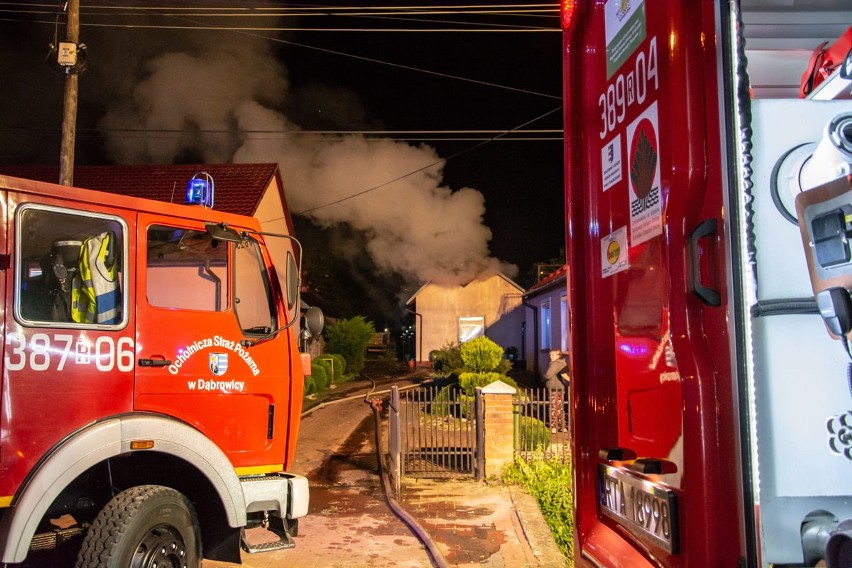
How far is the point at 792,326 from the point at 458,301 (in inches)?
1084

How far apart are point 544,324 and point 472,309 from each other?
8521mm

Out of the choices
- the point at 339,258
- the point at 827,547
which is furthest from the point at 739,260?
the point at 339,258

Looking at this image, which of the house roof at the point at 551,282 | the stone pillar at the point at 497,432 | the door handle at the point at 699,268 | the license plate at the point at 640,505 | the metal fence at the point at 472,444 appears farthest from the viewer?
the house roof at the point at 551,282

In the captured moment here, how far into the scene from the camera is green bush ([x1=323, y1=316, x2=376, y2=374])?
88.4ft

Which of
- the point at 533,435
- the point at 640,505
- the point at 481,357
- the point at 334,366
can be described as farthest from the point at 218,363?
the point at 334,366

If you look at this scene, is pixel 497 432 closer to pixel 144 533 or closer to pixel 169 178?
pixel 144 533

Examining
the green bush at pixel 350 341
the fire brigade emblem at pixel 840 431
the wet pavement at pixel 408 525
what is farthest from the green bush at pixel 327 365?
the fire brigade emblem at pixel 840 431

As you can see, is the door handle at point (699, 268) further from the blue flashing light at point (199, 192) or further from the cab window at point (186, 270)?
the blue flashing light at point (199, 192)

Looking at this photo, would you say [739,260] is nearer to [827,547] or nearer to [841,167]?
[841,167]

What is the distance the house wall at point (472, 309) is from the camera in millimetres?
28234

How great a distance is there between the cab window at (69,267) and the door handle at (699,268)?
2.90 m

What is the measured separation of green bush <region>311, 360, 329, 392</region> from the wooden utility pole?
11.2 m

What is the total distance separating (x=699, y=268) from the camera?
1.88 meters

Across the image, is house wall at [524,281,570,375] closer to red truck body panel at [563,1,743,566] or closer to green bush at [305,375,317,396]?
green bush at [305,375,317,396]
